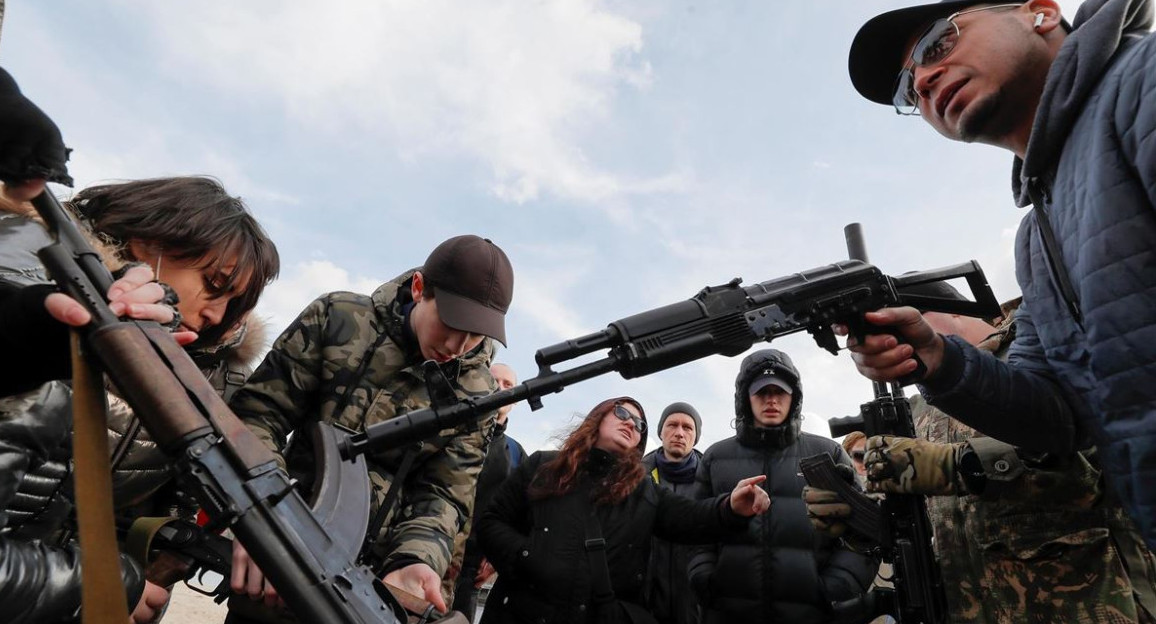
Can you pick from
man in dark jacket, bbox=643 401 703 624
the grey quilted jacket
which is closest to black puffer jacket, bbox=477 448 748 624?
man in dark jacket, bbox=643 401 703 624

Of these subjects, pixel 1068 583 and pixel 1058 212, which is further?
pixel 1068 583

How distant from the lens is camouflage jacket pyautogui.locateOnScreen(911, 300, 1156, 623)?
106 inches

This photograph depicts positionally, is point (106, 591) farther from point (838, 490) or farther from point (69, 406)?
point (838, 490)

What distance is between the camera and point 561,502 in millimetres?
4336

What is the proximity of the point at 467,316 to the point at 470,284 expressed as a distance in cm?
18

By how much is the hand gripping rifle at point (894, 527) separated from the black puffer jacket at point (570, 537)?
76cm

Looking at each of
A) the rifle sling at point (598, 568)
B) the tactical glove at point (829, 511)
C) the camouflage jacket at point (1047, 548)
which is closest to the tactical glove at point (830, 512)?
the tactical glove at point (829, 511)

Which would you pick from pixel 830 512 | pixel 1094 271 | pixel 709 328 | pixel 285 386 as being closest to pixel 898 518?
pixel 830 512

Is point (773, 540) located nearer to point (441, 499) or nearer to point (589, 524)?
point (589, 524)

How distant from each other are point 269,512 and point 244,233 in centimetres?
134

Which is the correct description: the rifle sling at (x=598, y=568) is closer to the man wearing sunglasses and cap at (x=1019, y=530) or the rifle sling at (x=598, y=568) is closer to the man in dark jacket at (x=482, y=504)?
the man in dark jacket at (x=482, y=504)

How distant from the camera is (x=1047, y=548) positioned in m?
2.84

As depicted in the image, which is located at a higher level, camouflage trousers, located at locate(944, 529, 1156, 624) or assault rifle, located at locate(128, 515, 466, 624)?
assault rifle, located at locate(128, 515, 466, 624)

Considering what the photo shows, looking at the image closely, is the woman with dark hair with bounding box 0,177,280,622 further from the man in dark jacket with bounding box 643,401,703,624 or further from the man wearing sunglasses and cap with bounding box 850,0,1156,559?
the man in dark jacket with bounding box 643,401,703,624
